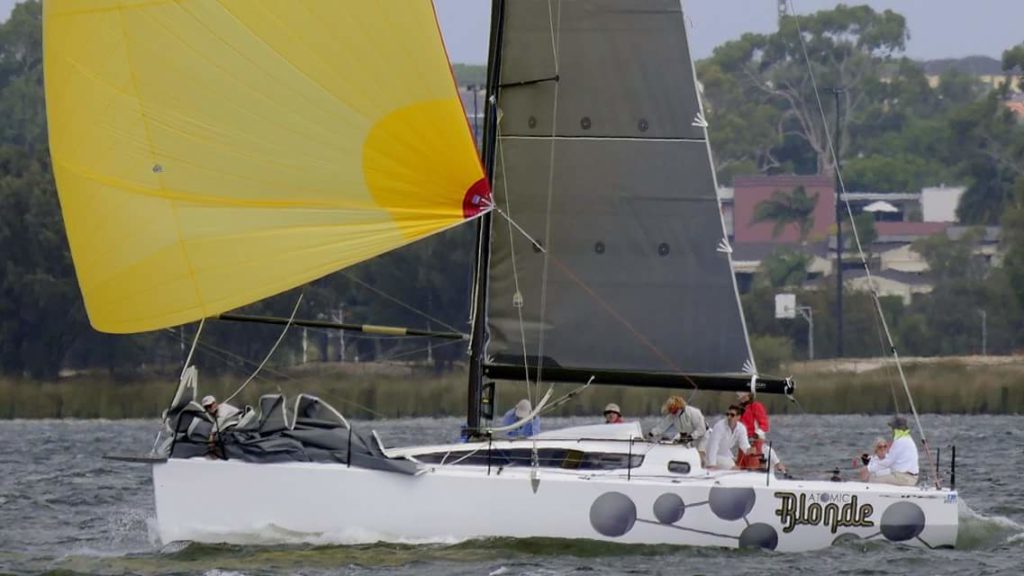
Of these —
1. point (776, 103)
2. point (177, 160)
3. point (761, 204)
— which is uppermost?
point (776, 103)

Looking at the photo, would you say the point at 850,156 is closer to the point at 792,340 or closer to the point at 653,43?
the point at 792,340

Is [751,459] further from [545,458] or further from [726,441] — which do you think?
[545,458]

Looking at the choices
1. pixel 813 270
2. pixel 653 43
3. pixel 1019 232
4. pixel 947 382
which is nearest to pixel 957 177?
pixel 813 270

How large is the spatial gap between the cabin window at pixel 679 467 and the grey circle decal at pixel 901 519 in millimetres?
1615

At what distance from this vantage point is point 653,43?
65.4ft

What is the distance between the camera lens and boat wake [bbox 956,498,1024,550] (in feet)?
65.8

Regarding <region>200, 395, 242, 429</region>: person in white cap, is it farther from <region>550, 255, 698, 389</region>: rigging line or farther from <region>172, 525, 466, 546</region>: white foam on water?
<region>550, 255, 698, 389</region>: rigging line

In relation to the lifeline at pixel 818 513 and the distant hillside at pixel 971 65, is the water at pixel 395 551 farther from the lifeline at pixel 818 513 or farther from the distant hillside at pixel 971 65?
the distant hillside at pixel 971 65

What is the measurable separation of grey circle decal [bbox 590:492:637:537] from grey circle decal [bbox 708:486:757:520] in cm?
65

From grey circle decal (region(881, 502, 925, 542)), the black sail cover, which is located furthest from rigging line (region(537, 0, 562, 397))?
grey circle decal (region(881, 502, 925, 542))

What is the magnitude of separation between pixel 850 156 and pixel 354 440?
9551cm

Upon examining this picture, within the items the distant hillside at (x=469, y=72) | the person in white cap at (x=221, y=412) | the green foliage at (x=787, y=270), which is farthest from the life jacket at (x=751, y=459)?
the distant hillside at (x=469, y=72)

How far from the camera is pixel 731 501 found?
18.8 metres

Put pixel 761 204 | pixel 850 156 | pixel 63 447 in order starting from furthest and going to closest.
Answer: pixel 850 156, pixel 761 204, pixel 63 447
